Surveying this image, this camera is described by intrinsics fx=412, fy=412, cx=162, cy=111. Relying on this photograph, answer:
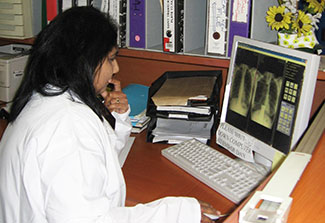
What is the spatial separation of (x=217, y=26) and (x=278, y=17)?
0.22 metres

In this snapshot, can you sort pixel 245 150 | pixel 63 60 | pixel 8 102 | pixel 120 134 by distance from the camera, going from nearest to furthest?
pixel 63 60, pixel 245 150, pixel 120 134, pixel 8 102

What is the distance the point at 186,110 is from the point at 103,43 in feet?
1.81

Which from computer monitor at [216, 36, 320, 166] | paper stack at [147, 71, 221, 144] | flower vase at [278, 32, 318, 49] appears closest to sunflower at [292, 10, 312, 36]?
flower vase at [278, 32, 318, 49]

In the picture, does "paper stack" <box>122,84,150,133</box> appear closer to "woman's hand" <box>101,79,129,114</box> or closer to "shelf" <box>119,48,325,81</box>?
"woman's hand" <box>101,79,129,114</box>

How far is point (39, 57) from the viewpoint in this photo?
1072 mm

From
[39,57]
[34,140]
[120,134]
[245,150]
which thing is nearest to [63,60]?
[39,57]

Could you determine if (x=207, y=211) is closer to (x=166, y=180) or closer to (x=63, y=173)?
(x=166, y=180)

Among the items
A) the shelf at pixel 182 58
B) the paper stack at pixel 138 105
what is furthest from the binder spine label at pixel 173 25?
the paper stack at pixel 138 105

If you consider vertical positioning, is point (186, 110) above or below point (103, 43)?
below

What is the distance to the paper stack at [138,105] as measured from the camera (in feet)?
5.58

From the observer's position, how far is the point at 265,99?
1279mm

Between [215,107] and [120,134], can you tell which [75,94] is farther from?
[215,107]

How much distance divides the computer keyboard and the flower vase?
465 millimetres

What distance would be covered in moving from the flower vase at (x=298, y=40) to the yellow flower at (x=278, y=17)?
0.04 m
